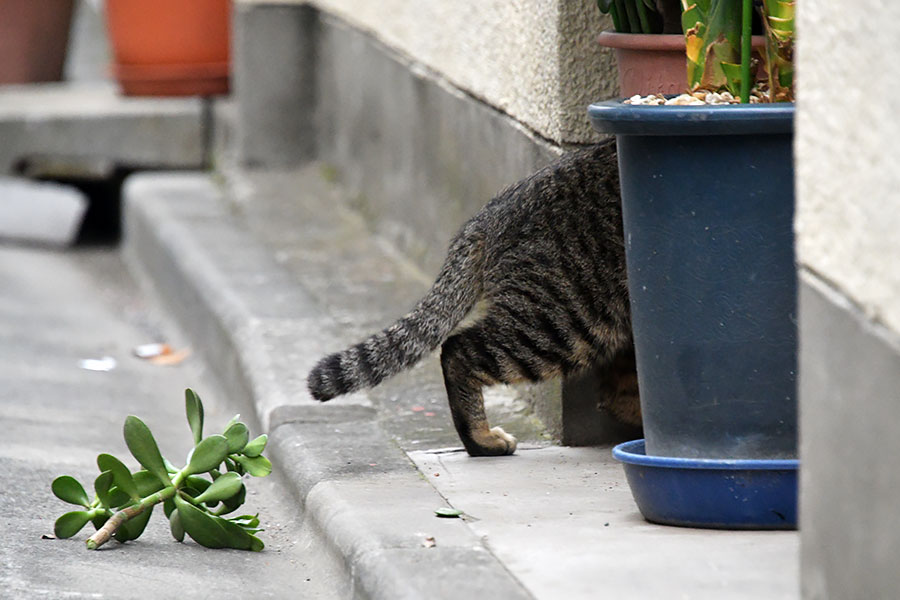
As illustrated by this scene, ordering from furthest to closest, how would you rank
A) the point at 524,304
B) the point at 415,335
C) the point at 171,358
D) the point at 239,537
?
the point at 171,358 → the point at 415,335 → the point at 524,304 → the point at 239,537

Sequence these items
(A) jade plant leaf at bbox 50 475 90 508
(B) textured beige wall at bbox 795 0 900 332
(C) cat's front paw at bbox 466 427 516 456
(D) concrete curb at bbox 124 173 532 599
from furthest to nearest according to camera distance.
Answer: (C) cat's front paw at bbox 466 427 516 456, (A) jade plant leaf at bbox 50 475 90 508, (D) concrete curb at bbox 124 173 532 599, (B) textured beige wall at bbox 795 0 900 332

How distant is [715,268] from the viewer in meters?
2.90

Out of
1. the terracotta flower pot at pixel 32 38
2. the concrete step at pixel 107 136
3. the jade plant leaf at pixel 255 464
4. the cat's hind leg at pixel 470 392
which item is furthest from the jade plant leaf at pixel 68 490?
the terracotta flower pot at pixel 32 38

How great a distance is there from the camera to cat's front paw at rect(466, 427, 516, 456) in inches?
150

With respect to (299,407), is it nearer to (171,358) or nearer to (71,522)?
(71,522)

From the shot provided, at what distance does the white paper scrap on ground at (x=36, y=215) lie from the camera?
8.61 m

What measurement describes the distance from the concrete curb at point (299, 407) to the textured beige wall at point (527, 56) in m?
1.02

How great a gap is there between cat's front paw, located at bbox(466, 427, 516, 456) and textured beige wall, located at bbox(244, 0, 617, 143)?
0.83 metres

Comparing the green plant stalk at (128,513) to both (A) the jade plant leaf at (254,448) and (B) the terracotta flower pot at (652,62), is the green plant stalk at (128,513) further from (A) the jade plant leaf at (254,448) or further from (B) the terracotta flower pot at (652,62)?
(B) the terracotta flower pot at (652,62)

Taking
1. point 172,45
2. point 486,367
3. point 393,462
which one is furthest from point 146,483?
point 172,45

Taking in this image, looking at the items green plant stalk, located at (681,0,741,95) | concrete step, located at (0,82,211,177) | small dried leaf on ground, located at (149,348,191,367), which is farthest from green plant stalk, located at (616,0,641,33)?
concrete step, located at (0,82,211,177)

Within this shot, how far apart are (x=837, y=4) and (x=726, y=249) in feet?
2.63

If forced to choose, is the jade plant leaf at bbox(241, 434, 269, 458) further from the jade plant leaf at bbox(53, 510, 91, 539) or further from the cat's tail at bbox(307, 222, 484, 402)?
the jade plant leaf at bbox(53, 510, 91, 539)

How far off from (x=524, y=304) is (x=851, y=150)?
62.1 inches
